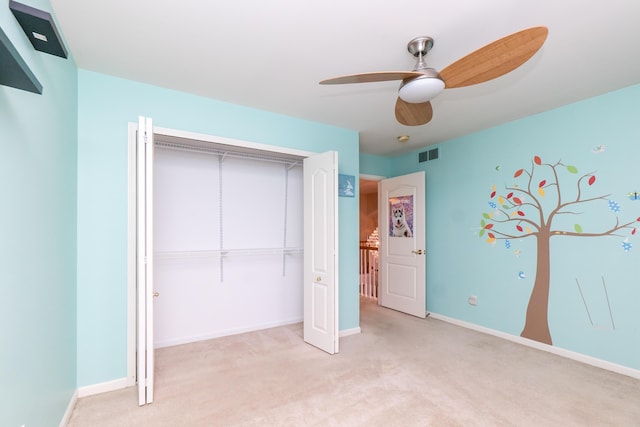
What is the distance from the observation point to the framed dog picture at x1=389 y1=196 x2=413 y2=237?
15.4 ft

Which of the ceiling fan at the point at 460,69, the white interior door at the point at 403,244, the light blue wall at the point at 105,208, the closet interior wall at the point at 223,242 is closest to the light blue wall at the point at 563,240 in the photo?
the white interior door at the point at 403,244

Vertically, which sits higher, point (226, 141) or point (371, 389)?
point (226, 141)

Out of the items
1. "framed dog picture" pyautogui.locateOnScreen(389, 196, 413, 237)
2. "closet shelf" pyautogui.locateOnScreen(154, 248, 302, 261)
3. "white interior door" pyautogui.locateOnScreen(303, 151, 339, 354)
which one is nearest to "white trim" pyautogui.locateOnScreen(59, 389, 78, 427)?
"closet shelf" pyautogui.locateOnScreen(154, 248, 302, 261)

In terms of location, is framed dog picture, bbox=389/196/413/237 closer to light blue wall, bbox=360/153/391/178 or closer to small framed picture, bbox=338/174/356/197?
light blue wall, bbox=360/153/391/178

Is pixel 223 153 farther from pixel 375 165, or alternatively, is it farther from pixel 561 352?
pixel 561 352

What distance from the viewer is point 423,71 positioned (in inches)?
71.7

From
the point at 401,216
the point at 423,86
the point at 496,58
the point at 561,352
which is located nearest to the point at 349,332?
the point at 401,216

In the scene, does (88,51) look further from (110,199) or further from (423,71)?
(423,71)

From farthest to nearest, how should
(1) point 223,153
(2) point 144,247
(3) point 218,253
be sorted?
(3) point 218,253 → (1) point 223,153 → (2) point 144,247

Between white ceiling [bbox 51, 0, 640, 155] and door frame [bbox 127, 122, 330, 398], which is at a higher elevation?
white ceiling [bbox 51, 0, 640, 155]

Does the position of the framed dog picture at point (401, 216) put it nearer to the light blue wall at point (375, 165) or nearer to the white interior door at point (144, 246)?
the light blue wall at point (375, 165)

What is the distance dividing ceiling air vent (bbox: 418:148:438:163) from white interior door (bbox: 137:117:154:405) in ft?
Result: 12.5

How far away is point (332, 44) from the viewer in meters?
2.09

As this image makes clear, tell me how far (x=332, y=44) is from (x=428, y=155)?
120 inches
